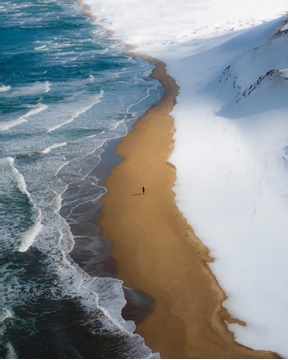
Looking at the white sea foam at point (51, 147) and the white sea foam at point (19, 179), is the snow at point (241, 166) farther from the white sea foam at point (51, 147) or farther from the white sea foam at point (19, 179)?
the white sea foam at point (19, 179)

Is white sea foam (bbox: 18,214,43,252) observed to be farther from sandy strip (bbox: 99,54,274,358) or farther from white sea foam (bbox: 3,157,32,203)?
white sea foam (bbox: 3,157,32,203)

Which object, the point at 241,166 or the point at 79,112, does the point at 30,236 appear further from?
the point at 79,112

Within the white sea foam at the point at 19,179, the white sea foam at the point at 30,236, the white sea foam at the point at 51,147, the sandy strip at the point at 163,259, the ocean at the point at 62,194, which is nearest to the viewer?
the sandy strip at the point at 163,259

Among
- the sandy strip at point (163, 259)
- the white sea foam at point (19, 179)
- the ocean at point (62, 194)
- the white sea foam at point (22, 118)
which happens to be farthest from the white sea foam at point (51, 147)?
the white sea foam at point (22, 118)

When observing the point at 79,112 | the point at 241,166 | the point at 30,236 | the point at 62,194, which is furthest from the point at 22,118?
the point at 241,166

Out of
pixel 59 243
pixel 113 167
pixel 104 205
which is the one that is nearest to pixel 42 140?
pixel 113 167

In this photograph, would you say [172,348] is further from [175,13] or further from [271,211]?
[175,13]
